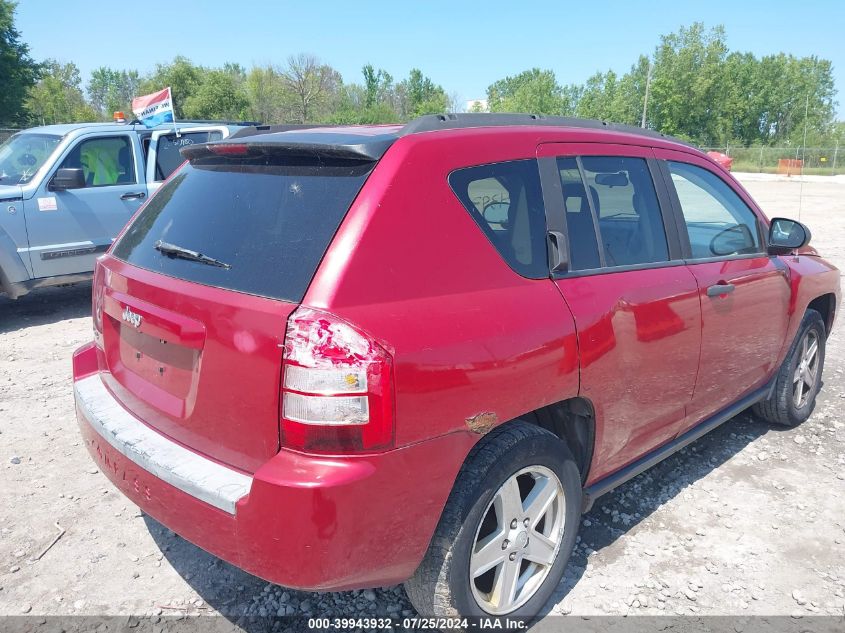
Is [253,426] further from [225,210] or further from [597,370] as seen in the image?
[597,370]

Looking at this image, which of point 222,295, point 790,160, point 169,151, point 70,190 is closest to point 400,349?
point 222,295

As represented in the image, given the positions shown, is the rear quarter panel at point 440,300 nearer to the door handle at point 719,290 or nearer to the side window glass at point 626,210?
the side window glass at point 626,210

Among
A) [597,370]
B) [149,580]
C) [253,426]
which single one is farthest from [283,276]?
[149,580]

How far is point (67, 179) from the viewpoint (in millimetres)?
6688

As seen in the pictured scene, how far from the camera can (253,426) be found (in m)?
1.95

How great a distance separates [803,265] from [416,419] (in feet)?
10.8

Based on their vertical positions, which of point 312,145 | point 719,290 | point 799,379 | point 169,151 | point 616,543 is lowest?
point 616,543

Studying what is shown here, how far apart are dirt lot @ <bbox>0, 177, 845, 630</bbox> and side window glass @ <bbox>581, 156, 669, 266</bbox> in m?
1.13

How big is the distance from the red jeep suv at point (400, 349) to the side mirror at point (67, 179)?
15.0ft

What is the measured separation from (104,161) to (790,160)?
49.1 m

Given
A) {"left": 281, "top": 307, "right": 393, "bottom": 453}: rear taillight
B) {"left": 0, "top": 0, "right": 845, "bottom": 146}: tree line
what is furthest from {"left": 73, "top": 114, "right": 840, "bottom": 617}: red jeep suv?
{"left": 0, "top": 0, "right": 845, "bottom": 146}: tree line

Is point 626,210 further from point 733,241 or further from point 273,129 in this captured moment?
point 273,129

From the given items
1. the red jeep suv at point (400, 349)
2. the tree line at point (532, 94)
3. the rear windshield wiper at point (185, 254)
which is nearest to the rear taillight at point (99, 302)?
the red jeep suv at point (400, 349)

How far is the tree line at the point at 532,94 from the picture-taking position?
5003 cm
